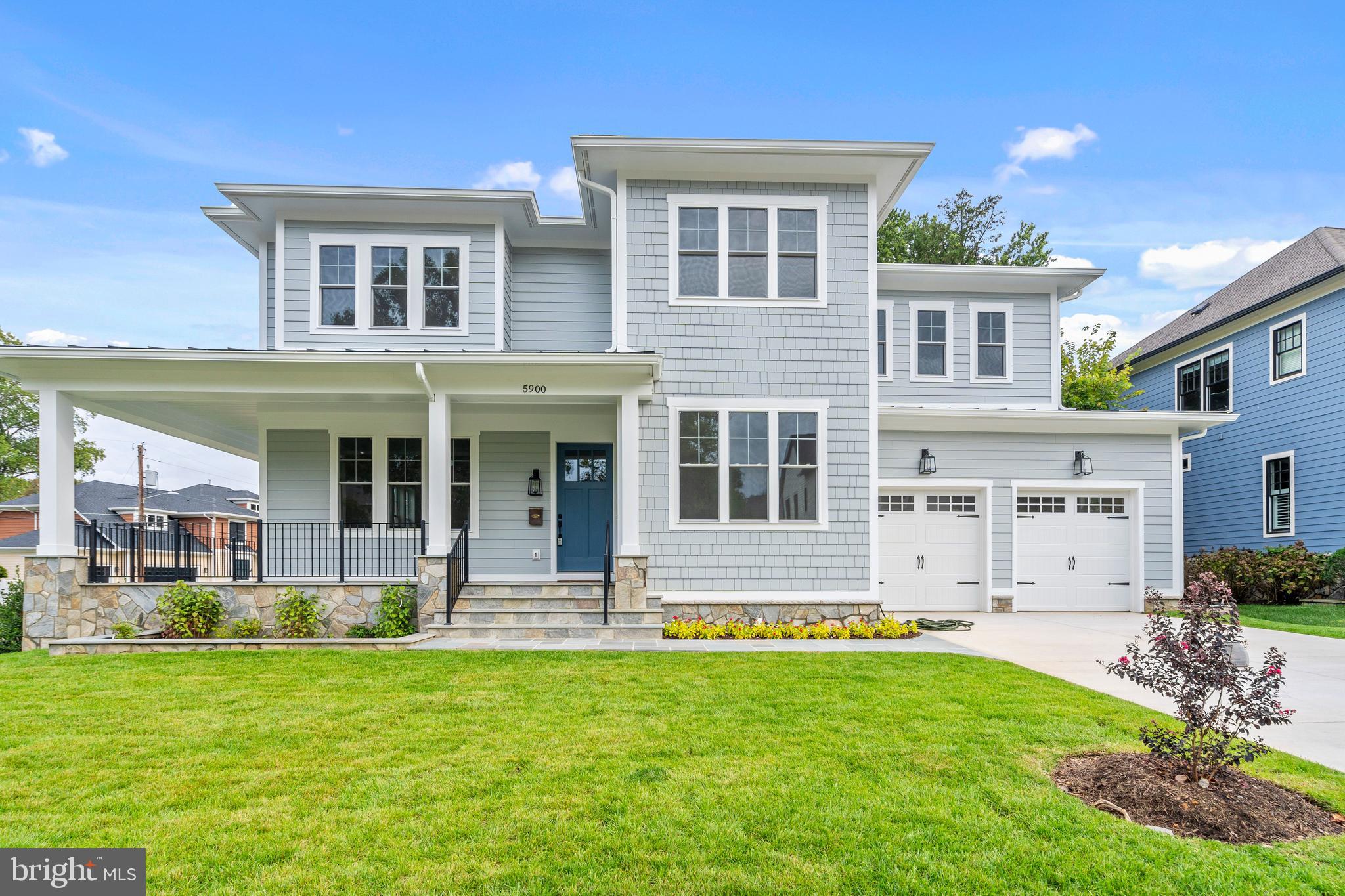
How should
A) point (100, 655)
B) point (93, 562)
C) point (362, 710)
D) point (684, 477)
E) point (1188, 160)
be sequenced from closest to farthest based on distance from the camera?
point (362, 710), point (100, 655), point (93, 562), point (684, 477), point (1188, 160)

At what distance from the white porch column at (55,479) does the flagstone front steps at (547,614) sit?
16.0 ft

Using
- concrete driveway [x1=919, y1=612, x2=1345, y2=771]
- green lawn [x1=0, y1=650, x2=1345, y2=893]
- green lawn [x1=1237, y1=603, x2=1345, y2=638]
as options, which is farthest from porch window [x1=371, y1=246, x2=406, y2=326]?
green lawn [x1=1237, y1=603, x2=1345, y2=638]

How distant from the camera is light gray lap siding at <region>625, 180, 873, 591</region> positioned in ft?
33.9

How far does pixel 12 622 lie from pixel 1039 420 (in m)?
15.4

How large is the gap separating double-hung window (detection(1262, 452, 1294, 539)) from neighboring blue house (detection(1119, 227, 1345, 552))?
0.02 metres

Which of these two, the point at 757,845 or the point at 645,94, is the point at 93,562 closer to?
the point at 757,845

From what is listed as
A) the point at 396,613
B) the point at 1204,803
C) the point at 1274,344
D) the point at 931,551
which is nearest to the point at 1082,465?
the point at 931,551

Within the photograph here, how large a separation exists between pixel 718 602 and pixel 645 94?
49.8 feet

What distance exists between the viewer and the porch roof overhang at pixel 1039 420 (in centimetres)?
1253

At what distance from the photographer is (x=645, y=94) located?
789 inches

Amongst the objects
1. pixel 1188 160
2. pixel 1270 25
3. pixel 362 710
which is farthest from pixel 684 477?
pixel 1188 160

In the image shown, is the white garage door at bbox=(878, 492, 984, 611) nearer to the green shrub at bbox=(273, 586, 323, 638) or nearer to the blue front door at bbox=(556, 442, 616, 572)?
the blue front door at bbox=(556, 442, 616, 572)

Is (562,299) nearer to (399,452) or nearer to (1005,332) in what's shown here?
(399,452)

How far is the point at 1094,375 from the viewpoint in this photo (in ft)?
65.4
